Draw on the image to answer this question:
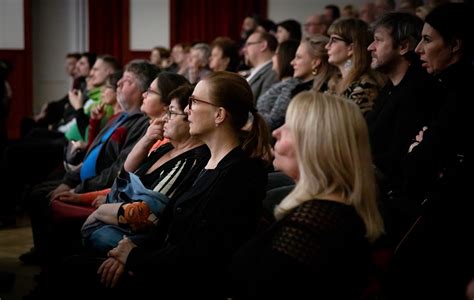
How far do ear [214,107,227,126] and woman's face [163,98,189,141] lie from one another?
1.38ft

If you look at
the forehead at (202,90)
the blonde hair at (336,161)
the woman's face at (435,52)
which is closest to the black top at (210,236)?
the forehead at (202,90)

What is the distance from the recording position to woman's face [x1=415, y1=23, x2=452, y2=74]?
288cm

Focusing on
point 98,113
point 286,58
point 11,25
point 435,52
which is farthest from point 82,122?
point 11,25

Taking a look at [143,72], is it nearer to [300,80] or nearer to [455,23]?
[300,80]

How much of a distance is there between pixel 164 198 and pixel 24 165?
3307 millimetres

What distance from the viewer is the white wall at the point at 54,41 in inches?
392

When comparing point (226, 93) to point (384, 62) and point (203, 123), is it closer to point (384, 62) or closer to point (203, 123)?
point (203, 123)

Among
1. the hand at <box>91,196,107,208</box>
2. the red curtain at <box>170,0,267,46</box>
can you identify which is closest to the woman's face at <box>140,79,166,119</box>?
the hand at <box>91,196,107,208</box>

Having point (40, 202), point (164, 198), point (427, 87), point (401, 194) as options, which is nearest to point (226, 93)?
point (164, 198)

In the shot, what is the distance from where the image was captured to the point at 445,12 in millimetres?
2906

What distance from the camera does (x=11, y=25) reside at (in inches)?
379

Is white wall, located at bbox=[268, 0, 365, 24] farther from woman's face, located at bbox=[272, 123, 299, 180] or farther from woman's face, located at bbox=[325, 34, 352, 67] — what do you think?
woman's face, located at bbox=[272, 123, 299, 180]

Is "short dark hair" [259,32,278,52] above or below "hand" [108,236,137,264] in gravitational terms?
above

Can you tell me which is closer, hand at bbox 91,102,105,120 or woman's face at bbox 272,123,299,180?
woman's face at bbox 272,123,299,180
